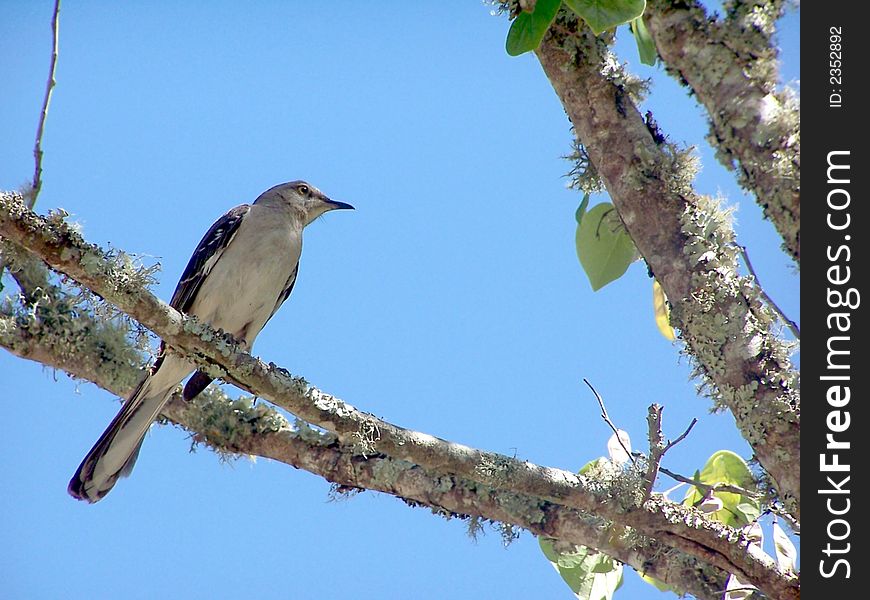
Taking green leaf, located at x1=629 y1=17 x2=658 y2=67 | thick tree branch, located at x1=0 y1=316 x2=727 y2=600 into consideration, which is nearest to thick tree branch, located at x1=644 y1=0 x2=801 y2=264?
green leaf, located at x1=629 y1=17 x2=658 y2=67

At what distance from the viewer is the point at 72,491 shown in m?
4.68

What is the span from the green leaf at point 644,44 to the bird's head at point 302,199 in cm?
343

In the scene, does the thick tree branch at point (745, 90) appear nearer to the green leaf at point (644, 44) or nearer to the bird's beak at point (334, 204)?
the green leaf at point (644, 44)

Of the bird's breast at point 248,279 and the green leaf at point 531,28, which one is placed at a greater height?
the bird's breast at point 248,279

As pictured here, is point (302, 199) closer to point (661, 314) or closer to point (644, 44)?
point (661, 314)

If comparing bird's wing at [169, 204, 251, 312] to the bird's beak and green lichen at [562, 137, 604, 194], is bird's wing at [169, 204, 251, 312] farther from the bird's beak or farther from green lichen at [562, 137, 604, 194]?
green lichen at [562, 137, 604, 194]

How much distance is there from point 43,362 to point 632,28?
10.4ft

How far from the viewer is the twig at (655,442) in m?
3.10

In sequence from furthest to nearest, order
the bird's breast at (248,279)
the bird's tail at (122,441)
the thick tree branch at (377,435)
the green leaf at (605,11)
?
the bird's breast at (248,279)
the bird's tail at (122,441)
the thick tree branch at (377,435)
the green leaf at (605,11)

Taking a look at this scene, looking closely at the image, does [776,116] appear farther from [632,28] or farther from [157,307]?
[157,307]

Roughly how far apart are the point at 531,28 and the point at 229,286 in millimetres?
3192

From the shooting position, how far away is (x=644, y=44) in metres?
3.31

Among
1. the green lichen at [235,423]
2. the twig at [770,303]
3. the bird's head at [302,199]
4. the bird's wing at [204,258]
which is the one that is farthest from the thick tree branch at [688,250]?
the bird's head at [302,199]
